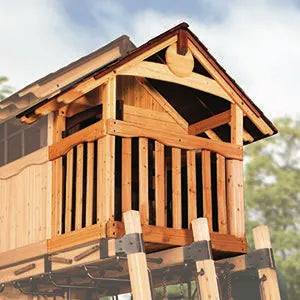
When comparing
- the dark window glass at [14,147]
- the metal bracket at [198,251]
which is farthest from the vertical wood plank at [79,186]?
the dark window glass at [14,147]

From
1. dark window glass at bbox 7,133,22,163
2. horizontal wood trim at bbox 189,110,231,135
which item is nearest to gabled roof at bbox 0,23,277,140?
horizontal wood trim at bbox 189,110,231,135

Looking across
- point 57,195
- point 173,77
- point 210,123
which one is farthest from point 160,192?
point 210,123

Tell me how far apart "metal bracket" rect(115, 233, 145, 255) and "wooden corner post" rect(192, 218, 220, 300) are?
1.02 m

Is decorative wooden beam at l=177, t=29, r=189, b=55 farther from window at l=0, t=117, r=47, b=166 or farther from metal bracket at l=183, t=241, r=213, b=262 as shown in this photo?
window at l=0, t=117, r=47, b=166

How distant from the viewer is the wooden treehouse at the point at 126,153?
11.4 m

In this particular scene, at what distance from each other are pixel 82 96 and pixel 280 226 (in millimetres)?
28111

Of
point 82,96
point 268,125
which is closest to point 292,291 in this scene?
point 268,125

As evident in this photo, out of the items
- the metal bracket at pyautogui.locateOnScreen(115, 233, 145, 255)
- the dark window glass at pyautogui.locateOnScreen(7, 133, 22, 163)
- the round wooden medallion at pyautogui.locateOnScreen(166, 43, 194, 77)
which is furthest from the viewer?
the dark window glass at pyautogui.locateOnScreen(7, 133, 22, 163)

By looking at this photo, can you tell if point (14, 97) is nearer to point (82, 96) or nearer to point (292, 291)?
point (82, 96)

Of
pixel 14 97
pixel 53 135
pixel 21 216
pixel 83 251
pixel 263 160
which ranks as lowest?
pixel 83 251

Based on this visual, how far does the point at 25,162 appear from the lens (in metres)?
13.2

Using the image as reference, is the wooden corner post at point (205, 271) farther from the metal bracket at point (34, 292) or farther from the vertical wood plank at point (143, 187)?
the metal bracket at point (34, 292)

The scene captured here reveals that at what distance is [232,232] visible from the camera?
1246 cm

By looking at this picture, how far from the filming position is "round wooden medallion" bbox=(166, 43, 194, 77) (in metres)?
12.1
